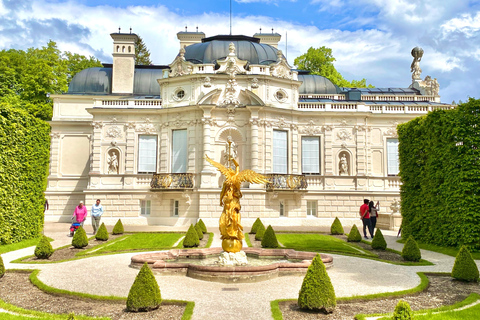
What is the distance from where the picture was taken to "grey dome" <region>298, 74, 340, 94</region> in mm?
40281

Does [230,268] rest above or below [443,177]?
below

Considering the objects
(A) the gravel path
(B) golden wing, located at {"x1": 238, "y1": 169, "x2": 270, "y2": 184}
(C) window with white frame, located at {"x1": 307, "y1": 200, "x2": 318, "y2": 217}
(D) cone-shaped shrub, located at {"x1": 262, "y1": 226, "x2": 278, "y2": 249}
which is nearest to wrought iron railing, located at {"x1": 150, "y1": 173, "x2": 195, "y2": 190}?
(C) window with white frame, located at {"x1": 307, "y1": 200, "x2": 318, "y2": 217}

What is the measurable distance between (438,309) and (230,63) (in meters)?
25.9

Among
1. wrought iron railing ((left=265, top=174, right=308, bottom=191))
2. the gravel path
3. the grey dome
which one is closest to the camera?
the gravel path

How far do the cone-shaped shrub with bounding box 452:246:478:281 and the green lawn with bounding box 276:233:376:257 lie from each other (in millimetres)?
5103

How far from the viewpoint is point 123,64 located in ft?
130

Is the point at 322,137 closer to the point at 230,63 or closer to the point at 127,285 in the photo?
the point at 230,63

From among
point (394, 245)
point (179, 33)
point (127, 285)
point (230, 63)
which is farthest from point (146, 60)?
point (127, 285)

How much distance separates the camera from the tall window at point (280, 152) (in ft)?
108

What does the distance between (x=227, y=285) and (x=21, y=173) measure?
1359cm

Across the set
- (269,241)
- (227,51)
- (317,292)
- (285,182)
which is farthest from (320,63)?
(317,292)

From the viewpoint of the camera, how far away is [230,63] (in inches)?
1276

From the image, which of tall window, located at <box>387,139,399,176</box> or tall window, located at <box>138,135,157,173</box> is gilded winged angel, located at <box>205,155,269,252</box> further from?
tall window, located at <box>387,139,399,176</box>

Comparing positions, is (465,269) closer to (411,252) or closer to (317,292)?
(411,252)
